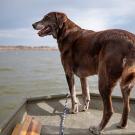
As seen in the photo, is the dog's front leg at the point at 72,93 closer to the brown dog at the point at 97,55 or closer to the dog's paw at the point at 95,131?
the brown dog at the point at 97,55

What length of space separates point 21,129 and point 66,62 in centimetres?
201

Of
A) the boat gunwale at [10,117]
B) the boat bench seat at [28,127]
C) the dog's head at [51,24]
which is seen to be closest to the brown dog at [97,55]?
the dog's head at [51,24]

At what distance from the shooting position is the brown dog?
5.88 m

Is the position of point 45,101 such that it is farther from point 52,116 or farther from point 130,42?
point 130,42

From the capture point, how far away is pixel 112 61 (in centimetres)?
589

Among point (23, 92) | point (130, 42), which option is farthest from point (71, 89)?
point (23, 92)

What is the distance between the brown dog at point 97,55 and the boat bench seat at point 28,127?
40.8 inches

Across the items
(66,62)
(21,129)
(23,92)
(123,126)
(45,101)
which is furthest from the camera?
(23,92)

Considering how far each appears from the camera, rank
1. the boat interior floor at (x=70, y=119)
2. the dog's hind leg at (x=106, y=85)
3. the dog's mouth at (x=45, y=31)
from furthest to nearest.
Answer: the dog's mouth at (x=45, y=31) → the boat interior floor at (x=70, y=119) → the dog's hind leg at (x=106, y=85)

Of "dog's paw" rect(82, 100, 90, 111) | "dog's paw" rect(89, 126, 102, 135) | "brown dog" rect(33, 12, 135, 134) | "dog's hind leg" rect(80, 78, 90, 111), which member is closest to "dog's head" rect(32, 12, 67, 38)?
"brown dog" rect(33, 12, 135, 134)

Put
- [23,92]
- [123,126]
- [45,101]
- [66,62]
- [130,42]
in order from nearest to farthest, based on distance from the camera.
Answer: [130,42], [123,126], [66,62], [45,101], [23,92]

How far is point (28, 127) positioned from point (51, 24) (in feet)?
7.99

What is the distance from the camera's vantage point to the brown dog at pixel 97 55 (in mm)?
5875

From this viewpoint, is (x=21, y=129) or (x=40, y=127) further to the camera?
(x=40, y=127)
